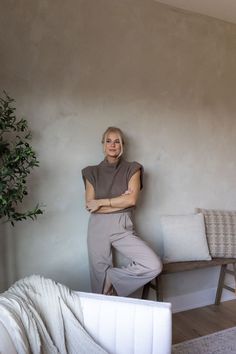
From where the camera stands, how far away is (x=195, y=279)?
10.6ft

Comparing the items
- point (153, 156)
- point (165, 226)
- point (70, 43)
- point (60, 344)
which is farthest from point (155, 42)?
point (60, 344)

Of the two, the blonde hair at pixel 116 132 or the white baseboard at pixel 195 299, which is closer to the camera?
the blonde hair at pixel 116 132

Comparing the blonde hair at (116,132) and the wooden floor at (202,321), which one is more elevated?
the blonde hair at (116,132)

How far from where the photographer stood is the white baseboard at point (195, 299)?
10.2 feet

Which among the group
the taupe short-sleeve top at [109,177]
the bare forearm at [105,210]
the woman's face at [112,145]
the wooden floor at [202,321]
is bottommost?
the wooden floor at [202,321]

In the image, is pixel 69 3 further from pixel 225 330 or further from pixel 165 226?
pixel 225 330

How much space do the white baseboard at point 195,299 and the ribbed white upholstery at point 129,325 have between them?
1.52 m

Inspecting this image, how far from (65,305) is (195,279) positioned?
1901 mm

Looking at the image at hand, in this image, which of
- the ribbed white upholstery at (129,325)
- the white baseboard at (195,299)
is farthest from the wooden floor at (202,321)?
the ribbed white upholstery at (129,325)

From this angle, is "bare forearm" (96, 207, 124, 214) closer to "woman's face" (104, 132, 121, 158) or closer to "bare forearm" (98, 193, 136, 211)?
"bare forearm" (98, 193, 136, 211)

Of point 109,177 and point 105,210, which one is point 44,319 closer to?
point 105,210

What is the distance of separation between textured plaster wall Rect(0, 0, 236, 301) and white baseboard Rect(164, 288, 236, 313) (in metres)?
0.06

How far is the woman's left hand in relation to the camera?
7.98ft

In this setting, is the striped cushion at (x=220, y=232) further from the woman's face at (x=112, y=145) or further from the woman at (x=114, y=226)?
the woman's face at (x=112, y=145)
